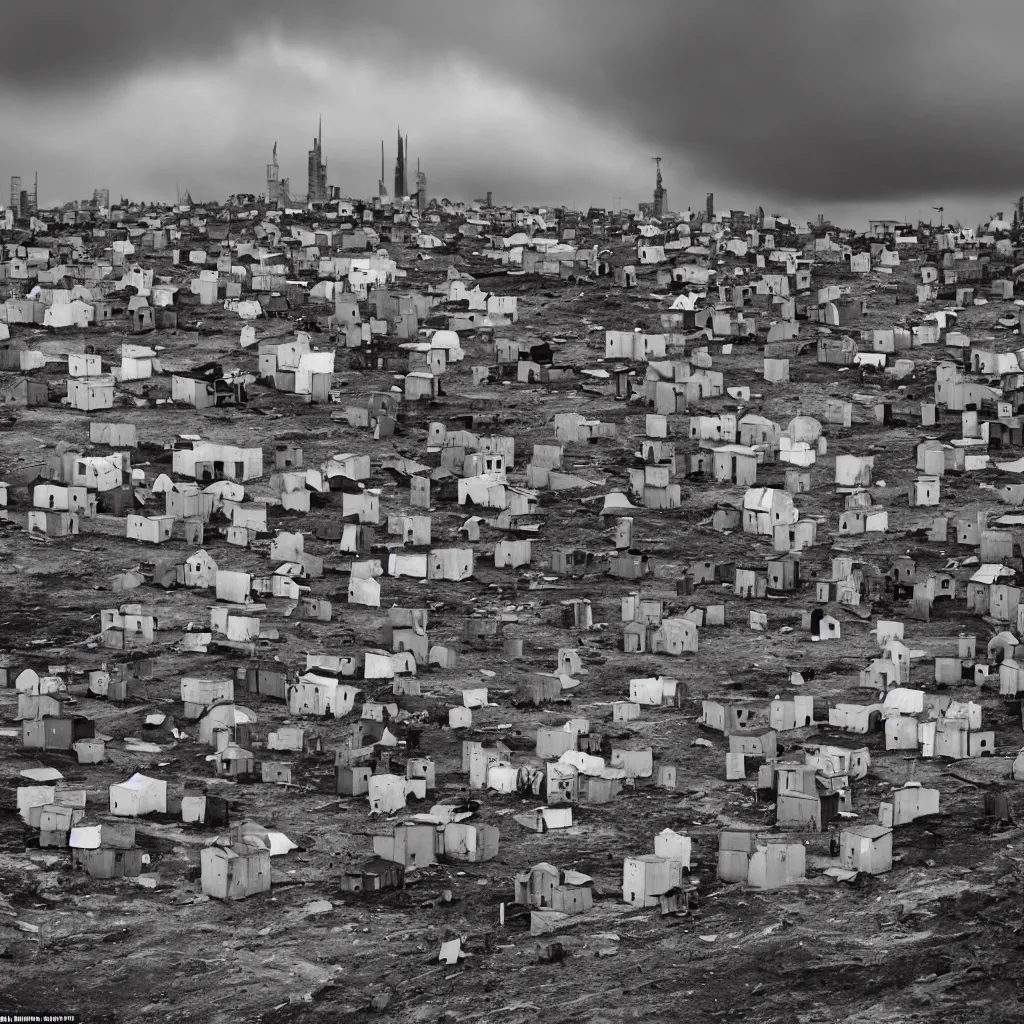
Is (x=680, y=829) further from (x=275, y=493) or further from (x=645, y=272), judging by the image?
(x=645, y=272)

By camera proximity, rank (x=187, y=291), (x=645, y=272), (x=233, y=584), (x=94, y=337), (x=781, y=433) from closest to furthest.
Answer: (x=233, y=584), (x=781, y=433), (x=94, y=337), (x=187, y=291), (x=645, y=272)

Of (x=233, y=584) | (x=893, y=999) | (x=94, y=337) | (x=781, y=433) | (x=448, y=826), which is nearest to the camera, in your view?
(x=893, y=999)

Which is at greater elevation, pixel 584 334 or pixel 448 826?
pixel 584 334

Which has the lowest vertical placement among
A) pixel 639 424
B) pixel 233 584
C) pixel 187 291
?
pixel 233 584

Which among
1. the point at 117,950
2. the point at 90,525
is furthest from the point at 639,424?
the point at 117,950

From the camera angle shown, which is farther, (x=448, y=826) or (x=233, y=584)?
(x=233, y=584)

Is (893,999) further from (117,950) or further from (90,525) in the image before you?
(90,525)
